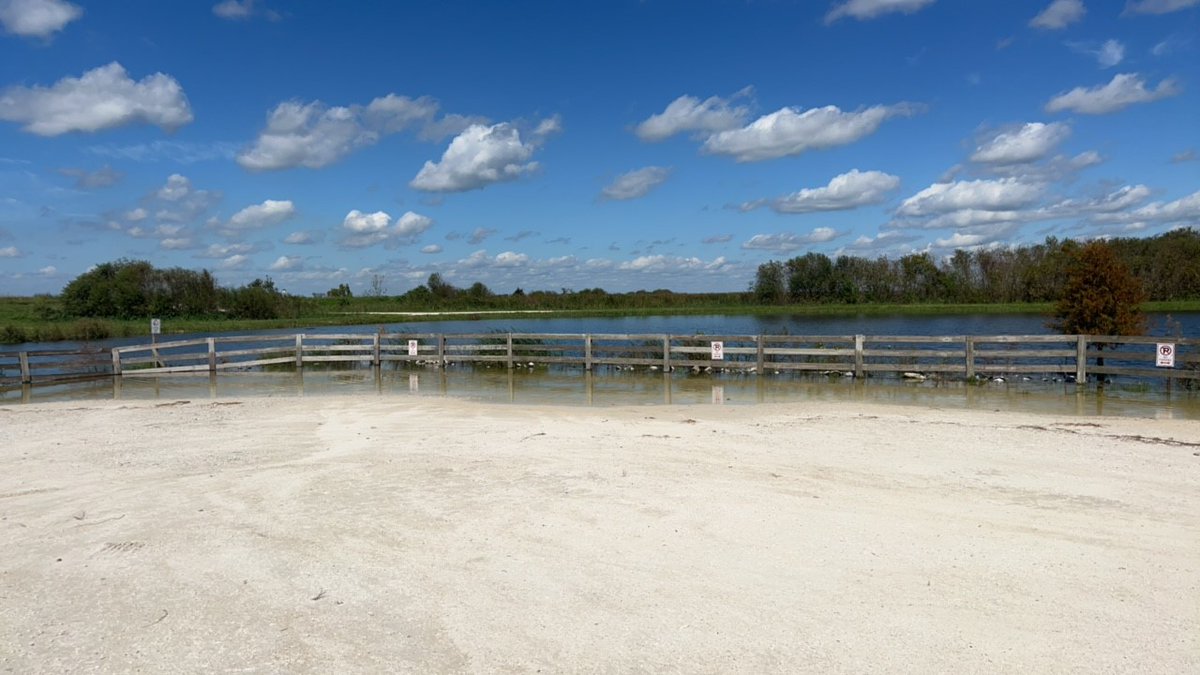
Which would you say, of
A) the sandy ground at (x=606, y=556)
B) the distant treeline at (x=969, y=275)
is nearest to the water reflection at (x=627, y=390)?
the sandy ground at (x=606, y=556)

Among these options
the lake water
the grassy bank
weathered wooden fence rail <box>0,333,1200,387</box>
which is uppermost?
the grassy bank

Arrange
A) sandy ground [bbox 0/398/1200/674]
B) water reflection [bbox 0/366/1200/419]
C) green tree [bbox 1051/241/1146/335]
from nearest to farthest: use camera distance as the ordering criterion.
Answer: sandy ground [bbox 0/398/1200/674], water reflection [bbox 0/366/1200/419], green tree [bbox 1051/241/1146/335]

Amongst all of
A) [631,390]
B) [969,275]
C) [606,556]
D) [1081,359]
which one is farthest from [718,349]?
[969,275]

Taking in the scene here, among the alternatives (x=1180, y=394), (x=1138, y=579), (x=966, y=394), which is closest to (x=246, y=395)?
(x=966, y=394)

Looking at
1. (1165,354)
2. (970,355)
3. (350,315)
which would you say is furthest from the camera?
(350,315)

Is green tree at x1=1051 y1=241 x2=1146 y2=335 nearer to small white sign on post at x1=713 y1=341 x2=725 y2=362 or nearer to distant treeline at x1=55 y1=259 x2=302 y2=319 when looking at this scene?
small white sign on post at x1=713 y1=341 x2=725 y2=362

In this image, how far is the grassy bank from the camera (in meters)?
41.5

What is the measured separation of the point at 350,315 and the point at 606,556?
65.3 m

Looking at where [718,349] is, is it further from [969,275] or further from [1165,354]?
[969,275]

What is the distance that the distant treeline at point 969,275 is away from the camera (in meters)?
63.6

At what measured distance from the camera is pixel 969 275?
252 feet

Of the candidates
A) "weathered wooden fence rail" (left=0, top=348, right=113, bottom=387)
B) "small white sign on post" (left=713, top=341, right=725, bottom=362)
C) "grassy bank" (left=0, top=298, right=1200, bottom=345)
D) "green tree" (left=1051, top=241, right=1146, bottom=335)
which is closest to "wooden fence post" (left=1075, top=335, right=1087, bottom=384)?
"green tree" (left=1051, top=241, right=1146, bottom=335)

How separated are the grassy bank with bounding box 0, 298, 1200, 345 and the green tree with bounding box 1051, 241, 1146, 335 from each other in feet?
89.9

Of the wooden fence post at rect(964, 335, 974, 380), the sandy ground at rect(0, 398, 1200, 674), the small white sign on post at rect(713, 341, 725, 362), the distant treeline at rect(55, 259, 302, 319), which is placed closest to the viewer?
the sandy ground at rect(0, 398, 1200, 674)
